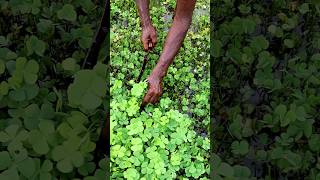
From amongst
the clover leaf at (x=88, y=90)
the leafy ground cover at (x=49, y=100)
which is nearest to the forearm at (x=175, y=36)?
the leafy ground cover at (x=49, y=100)

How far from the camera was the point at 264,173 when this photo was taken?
1.92 meters

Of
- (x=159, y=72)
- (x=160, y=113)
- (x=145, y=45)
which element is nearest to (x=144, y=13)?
(x=145, y=45)

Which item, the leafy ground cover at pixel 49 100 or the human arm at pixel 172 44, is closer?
the leafy ground cover at pixel 49 100

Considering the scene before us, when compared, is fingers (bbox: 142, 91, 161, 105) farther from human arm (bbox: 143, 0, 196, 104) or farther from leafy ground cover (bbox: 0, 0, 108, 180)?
leafy ground cover (bbox: 0, 0, 108, 180)

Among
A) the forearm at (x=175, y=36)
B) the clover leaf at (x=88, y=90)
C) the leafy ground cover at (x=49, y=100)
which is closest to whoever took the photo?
the leafy ground cover at (x=49, y=100)

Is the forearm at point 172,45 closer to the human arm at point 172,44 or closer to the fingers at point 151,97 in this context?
the human arm at point 172,44

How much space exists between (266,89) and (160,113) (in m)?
0.44

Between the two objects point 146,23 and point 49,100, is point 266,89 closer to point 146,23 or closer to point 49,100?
point 146,23

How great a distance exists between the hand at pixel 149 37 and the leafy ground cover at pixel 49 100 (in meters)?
0.23

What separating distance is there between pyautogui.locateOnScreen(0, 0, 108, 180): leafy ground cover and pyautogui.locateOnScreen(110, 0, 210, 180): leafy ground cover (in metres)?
0.14

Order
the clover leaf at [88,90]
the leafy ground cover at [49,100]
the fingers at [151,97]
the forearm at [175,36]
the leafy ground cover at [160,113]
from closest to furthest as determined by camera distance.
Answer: the leafy ground cover at [49,100] → the clover leaf at [88,90] → the leafy ground cover at [160,113] → the fingers at [151,97] → the forearm at [175,36]

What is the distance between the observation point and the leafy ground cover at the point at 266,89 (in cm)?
192

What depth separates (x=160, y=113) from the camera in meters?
2.18

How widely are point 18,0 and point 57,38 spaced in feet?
1.14
